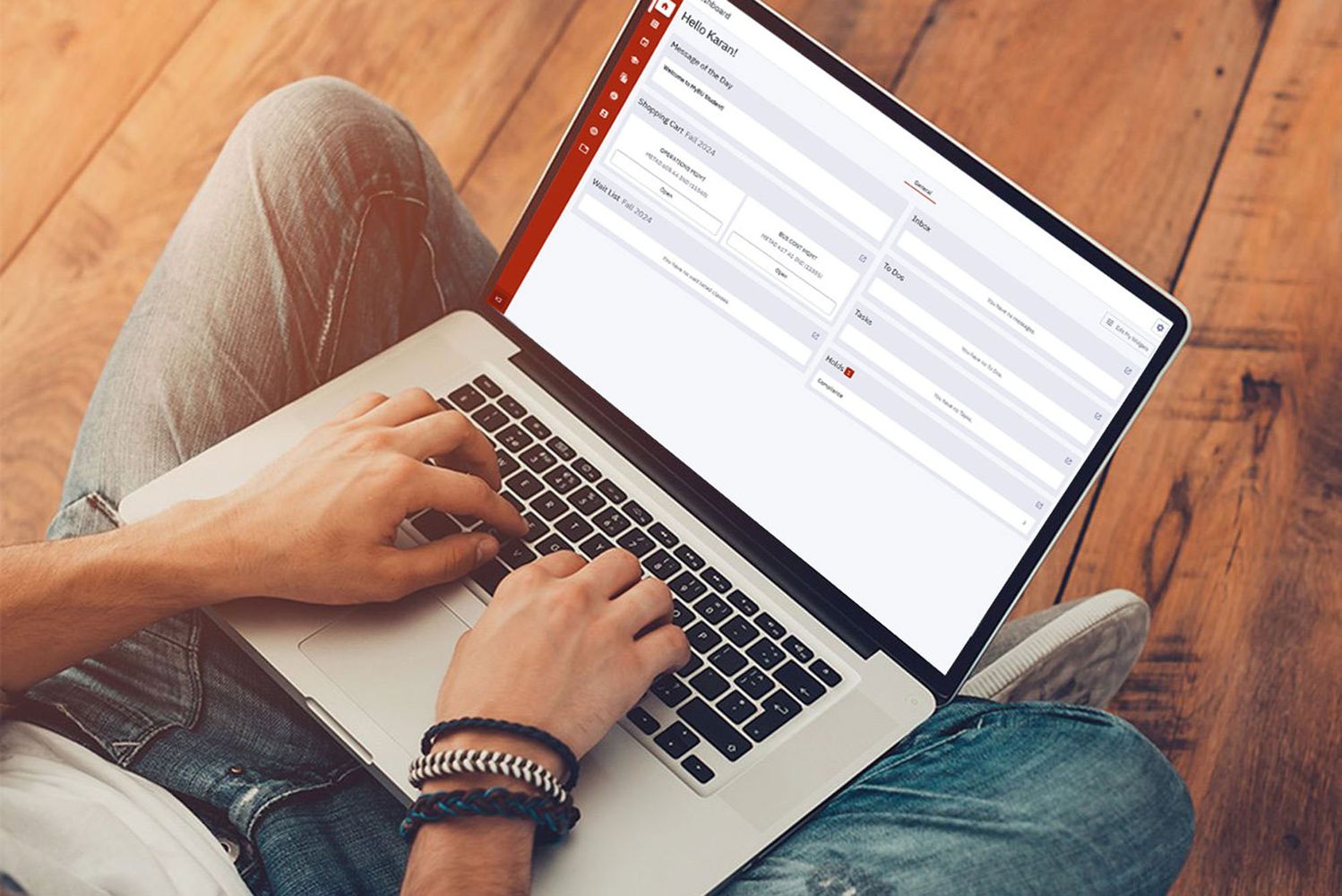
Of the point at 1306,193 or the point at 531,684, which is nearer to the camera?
the point at 531,684

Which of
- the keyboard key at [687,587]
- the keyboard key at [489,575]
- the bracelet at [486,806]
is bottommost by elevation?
the bracelet at [486,806]

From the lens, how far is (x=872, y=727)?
0.77 meters

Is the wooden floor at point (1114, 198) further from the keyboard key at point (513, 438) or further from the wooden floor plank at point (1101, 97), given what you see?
the keyboard key at point (513, 438)

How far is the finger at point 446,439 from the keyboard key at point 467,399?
0.25ft

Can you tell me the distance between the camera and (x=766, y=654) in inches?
31.2

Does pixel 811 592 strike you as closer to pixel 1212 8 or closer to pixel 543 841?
pixel 543 841

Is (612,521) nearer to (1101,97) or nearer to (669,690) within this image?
(669,690)

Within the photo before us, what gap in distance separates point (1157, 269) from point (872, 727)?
75 centimetres

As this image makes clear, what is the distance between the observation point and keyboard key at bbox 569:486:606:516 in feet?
2.77

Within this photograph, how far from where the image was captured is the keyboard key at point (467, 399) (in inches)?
34.7

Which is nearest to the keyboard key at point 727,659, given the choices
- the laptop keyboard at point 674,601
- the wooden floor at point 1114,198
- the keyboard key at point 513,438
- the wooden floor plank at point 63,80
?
the laptop keyboard at point 674,601

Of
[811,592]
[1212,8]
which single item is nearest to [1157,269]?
[1212,8]

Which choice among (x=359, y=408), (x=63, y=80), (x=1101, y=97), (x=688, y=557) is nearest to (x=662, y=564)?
(x=688, y=557)

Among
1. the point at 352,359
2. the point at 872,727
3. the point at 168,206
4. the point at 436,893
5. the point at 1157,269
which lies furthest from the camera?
the point at 168,206
